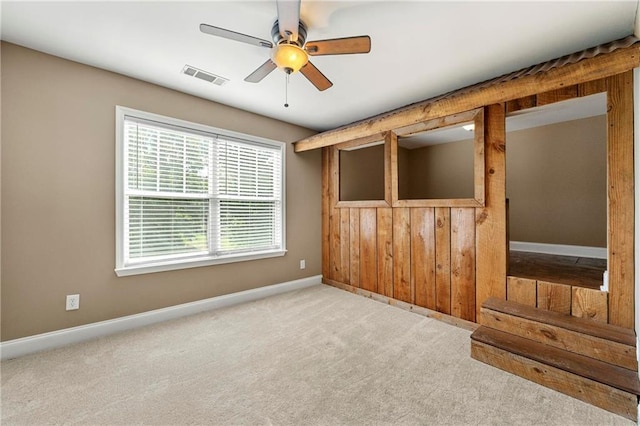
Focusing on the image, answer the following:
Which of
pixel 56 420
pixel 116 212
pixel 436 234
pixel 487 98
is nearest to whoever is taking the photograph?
pixel 56 420

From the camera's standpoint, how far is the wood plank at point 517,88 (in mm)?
1673

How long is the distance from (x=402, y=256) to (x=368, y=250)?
52 cm

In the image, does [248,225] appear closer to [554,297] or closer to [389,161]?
[389,161]

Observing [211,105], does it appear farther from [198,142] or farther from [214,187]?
[214,187]

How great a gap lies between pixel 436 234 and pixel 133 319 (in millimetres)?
3193

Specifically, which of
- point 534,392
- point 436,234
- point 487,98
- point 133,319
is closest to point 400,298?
point 436,234

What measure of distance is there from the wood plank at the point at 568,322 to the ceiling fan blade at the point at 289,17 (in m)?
2.56

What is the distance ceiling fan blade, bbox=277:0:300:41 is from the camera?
56.0 inches

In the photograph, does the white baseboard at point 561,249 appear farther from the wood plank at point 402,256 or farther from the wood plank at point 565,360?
the wood plank at point 565,360

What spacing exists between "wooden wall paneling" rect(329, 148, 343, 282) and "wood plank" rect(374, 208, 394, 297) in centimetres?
72

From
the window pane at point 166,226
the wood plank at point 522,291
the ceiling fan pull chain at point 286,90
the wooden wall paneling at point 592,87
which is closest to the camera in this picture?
the wooden wall paneling at point 592,87

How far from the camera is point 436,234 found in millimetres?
2910

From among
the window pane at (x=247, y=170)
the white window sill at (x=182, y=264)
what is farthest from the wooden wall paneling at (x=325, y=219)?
the white window sill at (x=182, y=264)

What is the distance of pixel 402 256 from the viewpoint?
10.6ft
